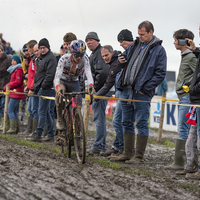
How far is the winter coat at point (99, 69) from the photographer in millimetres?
8562

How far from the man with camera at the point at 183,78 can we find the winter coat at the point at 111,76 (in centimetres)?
149

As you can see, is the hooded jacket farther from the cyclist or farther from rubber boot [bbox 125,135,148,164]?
rubber boot [bbox 125,135,148,164]

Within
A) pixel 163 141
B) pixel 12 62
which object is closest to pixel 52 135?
pixel 12 62

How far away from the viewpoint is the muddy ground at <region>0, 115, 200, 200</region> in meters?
4.64

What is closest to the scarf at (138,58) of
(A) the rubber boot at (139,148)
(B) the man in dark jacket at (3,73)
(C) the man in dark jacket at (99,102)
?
(A) the rubber boot at (139,148)

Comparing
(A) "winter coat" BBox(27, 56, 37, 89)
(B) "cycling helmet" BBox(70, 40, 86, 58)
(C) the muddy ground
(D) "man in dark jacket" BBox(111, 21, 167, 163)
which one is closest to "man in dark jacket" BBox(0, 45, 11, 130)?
(A) "winter coat" BBox(27, 56, 37, 89)

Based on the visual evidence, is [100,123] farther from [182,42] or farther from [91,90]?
[182,42]

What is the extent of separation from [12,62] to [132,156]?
602 centimetres

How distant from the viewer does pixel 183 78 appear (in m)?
7.08

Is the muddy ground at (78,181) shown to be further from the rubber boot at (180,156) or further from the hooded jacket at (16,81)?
the hooded jacket at (16,81)

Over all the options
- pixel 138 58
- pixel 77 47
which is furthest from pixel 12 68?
pixel 138 58

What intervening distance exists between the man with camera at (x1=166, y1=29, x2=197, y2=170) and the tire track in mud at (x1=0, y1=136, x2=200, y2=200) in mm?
539

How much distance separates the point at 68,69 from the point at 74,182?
9.88 feet

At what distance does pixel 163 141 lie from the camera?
12453mm
